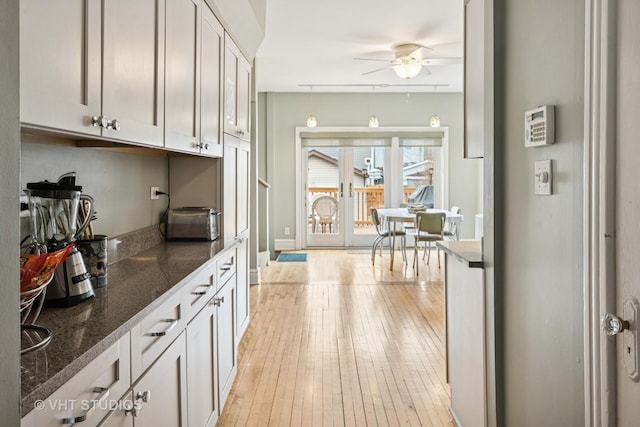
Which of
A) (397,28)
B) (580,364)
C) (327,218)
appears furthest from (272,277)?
(580,364)

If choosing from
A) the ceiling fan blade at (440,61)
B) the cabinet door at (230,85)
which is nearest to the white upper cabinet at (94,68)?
the cabinet door at (230,85)

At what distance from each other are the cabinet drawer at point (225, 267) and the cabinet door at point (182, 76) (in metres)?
0.59

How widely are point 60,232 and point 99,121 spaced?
0.38 metres

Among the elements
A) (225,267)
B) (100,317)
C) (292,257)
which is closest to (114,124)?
(100,317)

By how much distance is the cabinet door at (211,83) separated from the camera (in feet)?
8.90

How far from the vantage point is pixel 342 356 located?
3516 mm

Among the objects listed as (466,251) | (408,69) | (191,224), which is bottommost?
(466,251)

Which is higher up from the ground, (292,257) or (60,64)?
(60,64)

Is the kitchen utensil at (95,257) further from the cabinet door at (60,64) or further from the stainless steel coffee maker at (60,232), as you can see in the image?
the cabinet door at (60,64)

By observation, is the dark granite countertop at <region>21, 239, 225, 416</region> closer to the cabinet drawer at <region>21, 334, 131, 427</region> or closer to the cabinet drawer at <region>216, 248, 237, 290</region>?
the cabinet drawer at <region>21, 334, 131, 427</region>

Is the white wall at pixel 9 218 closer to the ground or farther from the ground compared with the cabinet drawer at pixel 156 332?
farther from the ground

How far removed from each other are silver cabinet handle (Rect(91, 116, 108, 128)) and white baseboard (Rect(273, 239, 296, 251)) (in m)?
7.33

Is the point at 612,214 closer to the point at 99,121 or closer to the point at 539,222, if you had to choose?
the point at 539,222

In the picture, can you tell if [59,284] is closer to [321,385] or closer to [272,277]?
[321,385]
